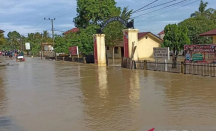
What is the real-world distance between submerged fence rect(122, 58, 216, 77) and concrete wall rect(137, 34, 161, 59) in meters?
19.7

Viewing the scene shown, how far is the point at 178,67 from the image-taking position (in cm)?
1805

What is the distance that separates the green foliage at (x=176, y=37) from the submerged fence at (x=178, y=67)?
1.66 meters

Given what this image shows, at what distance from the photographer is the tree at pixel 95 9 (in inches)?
1858

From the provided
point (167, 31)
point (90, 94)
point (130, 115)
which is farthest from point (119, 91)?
point (167, 31)

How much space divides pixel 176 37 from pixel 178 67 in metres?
2.82

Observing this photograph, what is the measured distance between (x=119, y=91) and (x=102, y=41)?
1828 cm

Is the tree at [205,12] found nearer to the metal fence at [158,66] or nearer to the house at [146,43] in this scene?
the house at [146,43]

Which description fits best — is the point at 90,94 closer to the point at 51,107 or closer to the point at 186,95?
the point at 51,107

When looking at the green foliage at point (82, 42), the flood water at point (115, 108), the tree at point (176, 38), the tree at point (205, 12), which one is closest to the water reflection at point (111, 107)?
the flood water at point (115, 108)

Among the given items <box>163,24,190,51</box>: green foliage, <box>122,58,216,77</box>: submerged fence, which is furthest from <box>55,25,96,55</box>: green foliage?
<box>163,24,190,51</box>: green foliage

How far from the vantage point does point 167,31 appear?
2039 centimetres

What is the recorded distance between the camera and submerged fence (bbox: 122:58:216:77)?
15.6 m

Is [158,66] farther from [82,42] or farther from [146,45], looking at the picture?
[146,45]

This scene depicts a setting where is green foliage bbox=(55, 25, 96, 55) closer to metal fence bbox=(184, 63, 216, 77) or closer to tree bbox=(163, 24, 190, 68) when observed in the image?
tree bbox=(163, 24, 190, 68)
